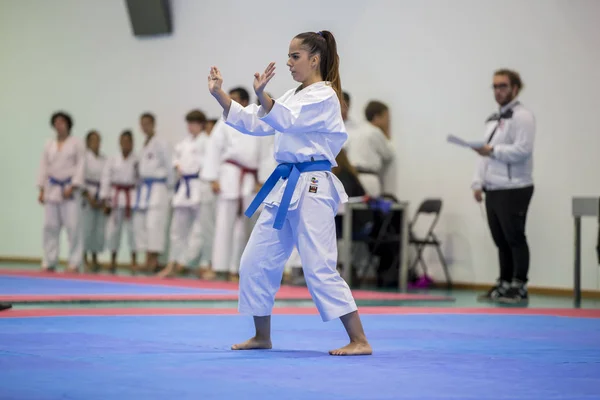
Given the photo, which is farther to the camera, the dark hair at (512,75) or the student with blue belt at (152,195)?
the student with blue belt at (152,195)

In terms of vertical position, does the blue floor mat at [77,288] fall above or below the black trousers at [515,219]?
below

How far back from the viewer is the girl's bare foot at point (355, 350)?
364 cm

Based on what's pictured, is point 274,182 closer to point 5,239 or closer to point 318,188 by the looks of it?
point 318,188

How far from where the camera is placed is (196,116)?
389 inches

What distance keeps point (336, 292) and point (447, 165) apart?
544cm

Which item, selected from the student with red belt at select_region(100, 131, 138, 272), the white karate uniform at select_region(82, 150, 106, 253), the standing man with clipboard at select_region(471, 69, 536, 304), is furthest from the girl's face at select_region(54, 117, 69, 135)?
the standing man with clipboard at select_region(471, 69, 536, 304)

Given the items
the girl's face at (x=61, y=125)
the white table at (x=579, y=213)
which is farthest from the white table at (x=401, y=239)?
the girl's face at (x=61, y=125)

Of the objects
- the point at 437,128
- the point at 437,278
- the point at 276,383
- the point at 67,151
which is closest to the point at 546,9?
the point at 437,128

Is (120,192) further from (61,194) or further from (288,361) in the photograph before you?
(288,361)

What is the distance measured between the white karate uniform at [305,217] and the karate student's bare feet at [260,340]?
0.21 ft

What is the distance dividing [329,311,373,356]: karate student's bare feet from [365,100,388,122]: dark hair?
5.52 meters

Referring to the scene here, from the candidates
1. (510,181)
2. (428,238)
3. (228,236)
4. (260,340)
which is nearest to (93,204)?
(228,236)

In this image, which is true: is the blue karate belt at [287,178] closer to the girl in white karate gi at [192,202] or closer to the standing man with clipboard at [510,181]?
the standing man with clipboard at [510,181]

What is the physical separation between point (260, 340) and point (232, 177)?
17.2 feet
